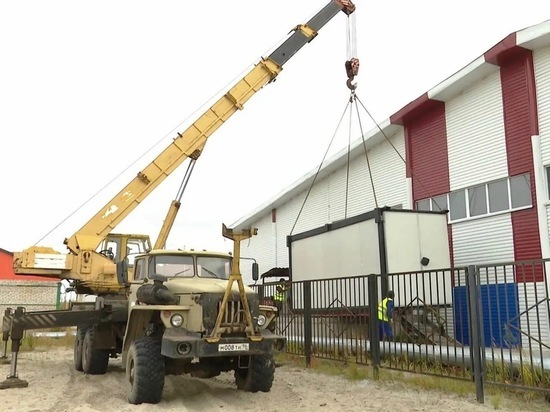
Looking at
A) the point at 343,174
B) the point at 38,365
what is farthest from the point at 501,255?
the point at 38,365

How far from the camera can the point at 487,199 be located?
46.2 ft

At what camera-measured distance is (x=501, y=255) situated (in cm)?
1354

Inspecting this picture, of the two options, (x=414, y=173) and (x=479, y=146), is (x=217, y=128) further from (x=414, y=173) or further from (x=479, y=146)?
(x=479, y=146)

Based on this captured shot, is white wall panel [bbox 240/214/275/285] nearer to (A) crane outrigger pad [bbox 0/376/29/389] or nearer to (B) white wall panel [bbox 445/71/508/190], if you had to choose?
(B) white wall panel [bbox 445/71/508/190]

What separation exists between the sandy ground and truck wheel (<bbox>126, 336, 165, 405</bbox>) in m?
0.13

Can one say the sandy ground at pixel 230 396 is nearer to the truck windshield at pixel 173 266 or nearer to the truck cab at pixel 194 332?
the truck cab at pixel 194 332

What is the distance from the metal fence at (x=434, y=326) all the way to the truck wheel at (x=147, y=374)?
4021mm

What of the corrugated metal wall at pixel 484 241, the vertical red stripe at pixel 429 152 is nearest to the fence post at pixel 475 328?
the corrugated metal wall at pixel 484 241

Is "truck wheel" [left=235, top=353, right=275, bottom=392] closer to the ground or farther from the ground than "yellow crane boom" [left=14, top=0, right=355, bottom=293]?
closer to the ground

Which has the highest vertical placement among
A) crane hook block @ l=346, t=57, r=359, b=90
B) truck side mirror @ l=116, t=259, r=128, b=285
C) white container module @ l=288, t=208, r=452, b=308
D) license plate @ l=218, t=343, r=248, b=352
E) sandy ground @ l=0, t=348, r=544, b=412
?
crane hook block @ l=346, t=57, r=359, b=90

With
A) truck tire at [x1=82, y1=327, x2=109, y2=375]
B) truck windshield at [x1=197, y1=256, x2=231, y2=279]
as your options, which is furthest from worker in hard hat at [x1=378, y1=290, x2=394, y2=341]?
truck tire at [x1=82, y1=327, x2=109, y2=375]

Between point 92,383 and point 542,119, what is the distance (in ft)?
38.5

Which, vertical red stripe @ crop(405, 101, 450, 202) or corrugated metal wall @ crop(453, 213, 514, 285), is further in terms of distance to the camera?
vertical red stripe @ crop(405, 101, 450, 202)

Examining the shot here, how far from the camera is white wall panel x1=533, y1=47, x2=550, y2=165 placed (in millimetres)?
12547
